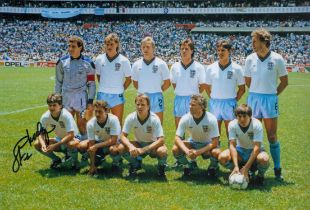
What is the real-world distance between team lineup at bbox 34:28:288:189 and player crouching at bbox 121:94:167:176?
0.02 m

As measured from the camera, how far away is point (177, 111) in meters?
7.95

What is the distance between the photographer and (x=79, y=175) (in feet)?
22.7

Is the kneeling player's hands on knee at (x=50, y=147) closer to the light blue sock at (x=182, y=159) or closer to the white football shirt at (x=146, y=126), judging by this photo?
the white football shirt at (x=146, y=126)

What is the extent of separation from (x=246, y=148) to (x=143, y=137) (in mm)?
1626

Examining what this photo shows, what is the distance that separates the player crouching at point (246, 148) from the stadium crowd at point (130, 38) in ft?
143

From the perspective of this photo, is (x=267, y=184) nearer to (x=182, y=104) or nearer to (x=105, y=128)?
(x=182, y=104)

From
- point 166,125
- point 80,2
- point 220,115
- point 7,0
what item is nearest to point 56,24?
point 80,2

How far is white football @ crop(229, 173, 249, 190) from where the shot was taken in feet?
20.1

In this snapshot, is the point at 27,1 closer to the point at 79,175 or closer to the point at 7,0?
the point at 7,0

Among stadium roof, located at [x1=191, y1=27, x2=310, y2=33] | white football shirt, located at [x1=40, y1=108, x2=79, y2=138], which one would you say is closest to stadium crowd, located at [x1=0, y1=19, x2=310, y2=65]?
stadium roof, located at [x1=191, y1=27, x2=310, y2=33]

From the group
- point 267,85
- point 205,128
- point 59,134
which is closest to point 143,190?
point 205,128

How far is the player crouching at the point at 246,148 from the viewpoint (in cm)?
627

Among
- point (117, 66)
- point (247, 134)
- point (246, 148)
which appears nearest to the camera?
point (247, 134)

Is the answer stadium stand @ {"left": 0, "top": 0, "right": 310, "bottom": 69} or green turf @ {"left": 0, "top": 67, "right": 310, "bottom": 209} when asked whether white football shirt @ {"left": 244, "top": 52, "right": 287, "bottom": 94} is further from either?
stadium stand @ {"left": 0, "top": 0, "right": 310, "bottom": 69}
